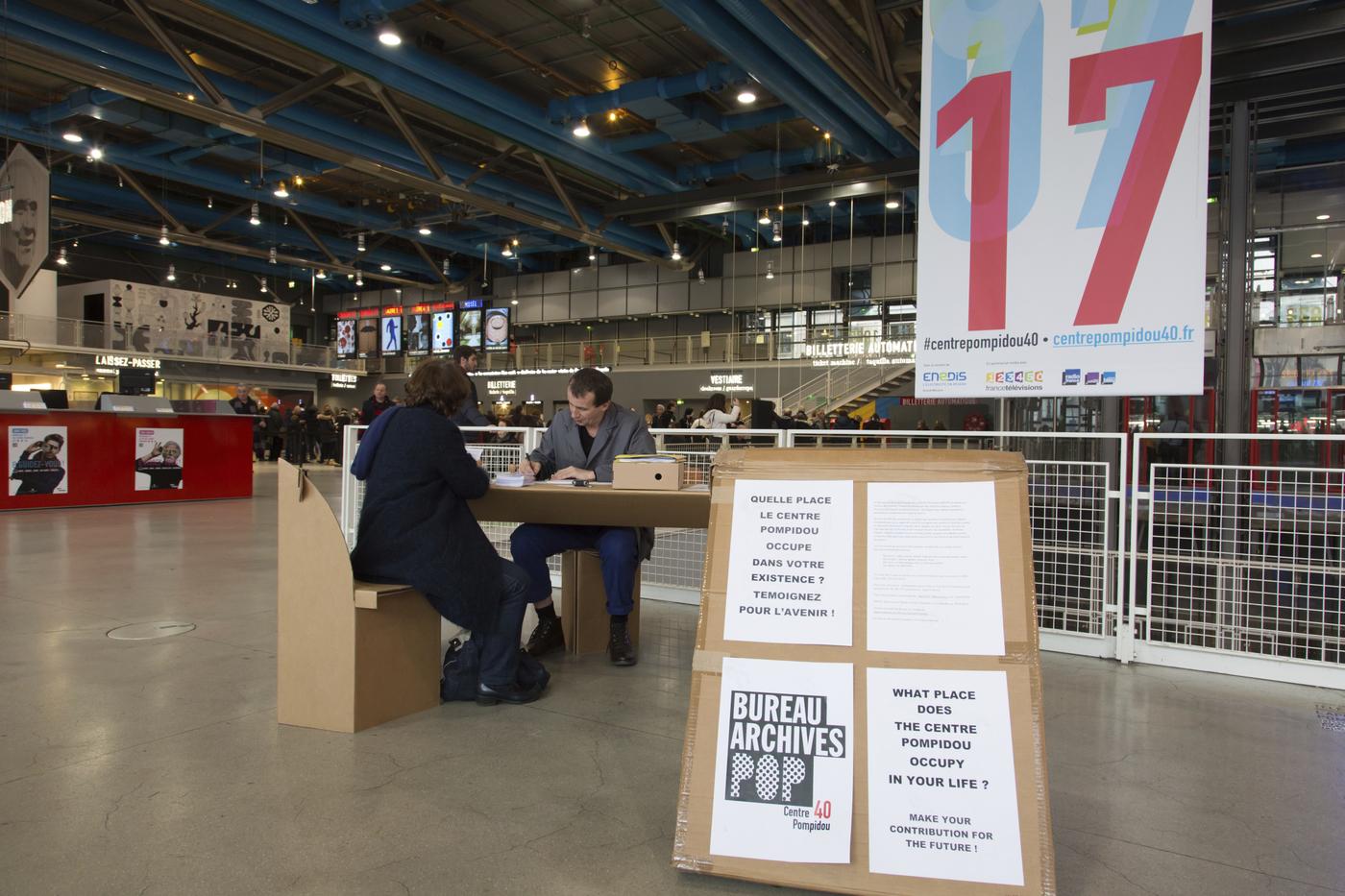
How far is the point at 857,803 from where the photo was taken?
1699 mm

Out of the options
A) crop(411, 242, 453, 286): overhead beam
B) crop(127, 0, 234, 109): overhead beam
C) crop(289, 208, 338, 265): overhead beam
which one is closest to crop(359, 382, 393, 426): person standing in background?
crop(127, 0, 234, 109): overhead beam

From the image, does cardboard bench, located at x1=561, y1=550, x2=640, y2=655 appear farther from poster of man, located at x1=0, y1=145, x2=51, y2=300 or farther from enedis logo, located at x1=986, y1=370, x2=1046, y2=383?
poster of man, located at x1=0, y1=145, x2=51, y2=300

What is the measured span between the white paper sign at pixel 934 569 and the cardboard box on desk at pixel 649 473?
126 cm

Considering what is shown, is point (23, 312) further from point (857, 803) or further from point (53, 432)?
point (857, 803)

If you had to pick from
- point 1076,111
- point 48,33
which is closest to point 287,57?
point 48,33

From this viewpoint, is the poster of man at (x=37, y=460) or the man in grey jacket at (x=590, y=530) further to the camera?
the poster of man at (x=37, y=460)

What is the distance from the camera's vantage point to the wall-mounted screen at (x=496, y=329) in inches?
690

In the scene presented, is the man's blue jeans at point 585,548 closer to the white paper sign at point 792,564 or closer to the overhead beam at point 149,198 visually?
the white paper sign at point 792,564

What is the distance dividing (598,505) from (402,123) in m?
11.1

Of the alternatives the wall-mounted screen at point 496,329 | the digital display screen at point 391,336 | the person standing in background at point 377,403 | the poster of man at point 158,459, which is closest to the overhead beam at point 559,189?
the wall-mounted screen at point 496,329

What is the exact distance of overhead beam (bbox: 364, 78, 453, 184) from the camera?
1138 cm

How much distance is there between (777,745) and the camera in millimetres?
1752

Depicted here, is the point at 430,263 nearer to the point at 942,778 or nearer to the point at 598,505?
the point at 598,505

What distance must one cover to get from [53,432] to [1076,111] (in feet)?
35.5
